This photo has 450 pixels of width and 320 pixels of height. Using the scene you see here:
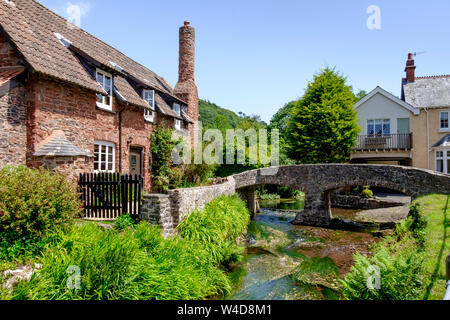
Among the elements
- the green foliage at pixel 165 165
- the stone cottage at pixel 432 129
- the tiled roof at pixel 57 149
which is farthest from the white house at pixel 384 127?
the tiled roof at pixel 57 149

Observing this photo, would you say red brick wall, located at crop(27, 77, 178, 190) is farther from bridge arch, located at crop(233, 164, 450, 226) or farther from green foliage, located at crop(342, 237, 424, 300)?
green foliage, located at crop(342, 237, 424, 300)

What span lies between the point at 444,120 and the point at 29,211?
28.5 metres

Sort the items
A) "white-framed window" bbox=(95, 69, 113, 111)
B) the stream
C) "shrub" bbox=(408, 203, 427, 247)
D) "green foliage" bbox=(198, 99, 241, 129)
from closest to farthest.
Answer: the stream < "shrub" bbox=(408, 203, 427, 247) < "white-framed window" bbox=(95, 69, 113, 111) < "green foliage" bbox=(198, 99, 241, 129)

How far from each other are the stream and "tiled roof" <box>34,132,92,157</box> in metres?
6.45

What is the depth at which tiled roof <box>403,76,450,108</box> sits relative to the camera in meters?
23.8

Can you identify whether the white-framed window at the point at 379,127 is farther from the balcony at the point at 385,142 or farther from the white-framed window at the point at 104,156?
the white-framed window at the point at 104,156

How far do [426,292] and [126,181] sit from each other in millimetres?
8529

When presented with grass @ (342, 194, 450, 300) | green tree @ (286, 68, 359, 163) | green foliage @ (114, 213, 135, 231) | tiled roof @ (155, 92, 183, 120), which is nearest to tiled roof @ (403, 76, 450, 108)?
green tree @ (286, 68, 359, 163)

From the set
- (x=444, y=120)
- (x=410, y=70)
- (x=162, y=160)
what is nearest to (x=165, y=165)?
(x=162, y=160)

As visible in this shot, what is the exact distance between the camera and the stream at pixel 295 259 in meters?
8.13

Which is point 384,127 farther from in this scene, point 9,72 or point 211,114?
point 211,114

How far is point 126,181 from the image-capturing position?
9531 mm
